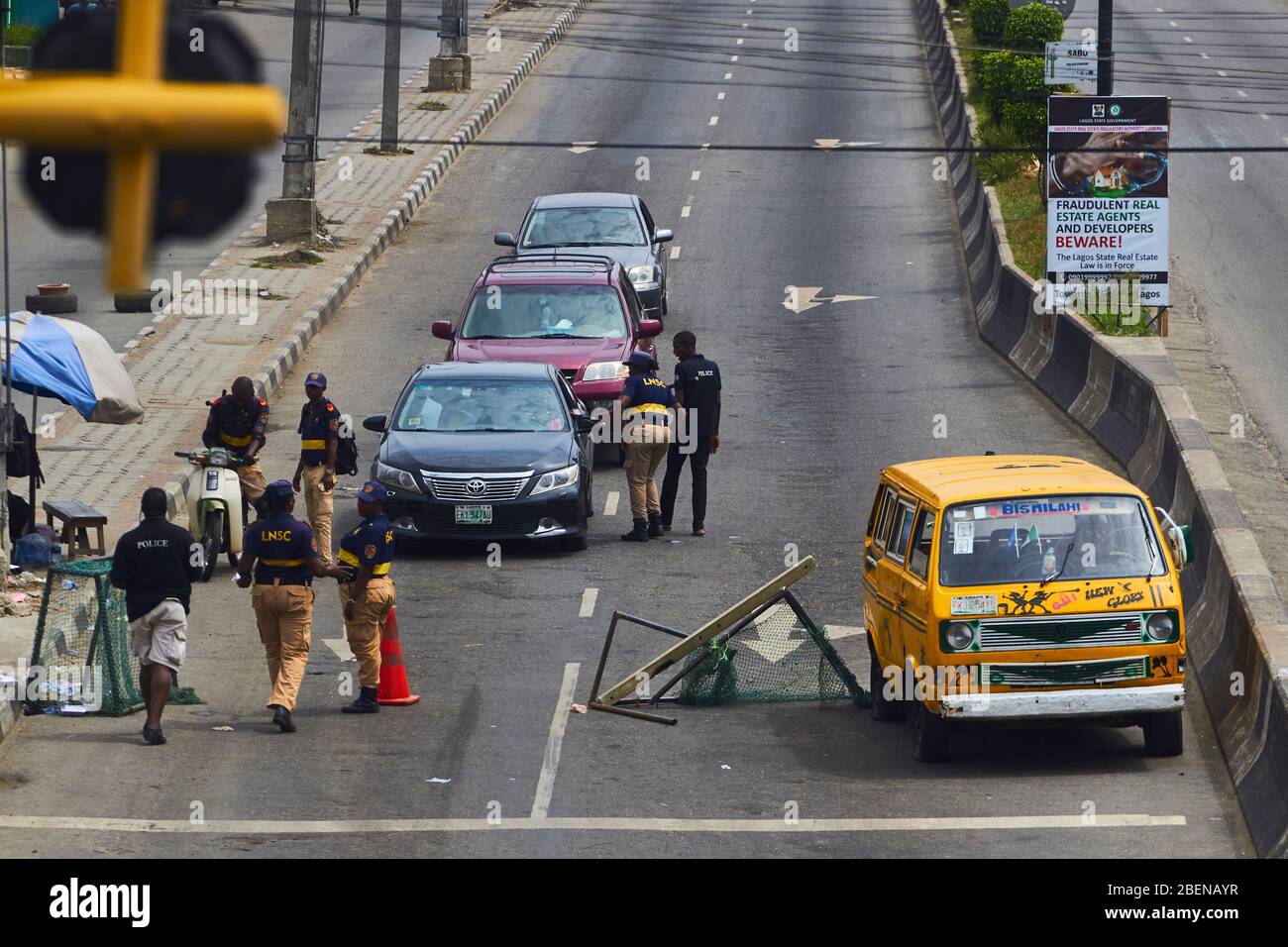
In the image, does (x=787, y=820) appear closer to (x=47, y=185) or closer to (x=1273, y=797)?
(x=1273, y=797)

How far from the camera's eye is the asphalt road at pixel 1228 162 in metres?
26.5

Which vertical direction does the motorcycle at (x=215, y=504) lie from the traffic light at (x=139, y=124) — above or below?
below

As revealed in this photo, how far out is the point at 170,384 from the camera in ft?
78.8

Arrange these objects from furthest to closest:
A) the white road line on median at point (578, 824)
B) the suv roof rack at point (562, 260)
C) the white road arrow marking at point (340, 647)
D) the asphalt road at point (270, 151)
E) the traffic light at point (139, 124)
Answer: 1. the asphalt road at point (270, 151)
2. the suv roof rack at point (562, 260)
3. the white road arrow marking at point (340, 647)
4. the white road line on median at point (578, 824)
5. the traffic light at point (139, 124)

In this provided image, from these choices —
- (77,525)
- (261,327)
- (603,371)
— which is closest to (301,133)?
(261,327)

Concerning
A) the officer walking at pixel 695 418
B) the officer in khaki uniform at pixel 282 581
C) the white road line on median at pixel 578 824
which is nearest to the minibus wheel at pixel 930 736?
the white road line on median at pixel 578 824

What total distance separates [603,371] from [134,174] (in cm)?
1974

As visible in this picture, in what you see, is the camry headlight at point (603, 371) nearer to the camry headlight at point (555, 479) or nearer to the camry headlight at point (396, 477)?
the camry headlight at point (555, 479)

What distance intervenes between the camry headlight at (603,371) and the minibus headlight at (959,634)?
9.93 m

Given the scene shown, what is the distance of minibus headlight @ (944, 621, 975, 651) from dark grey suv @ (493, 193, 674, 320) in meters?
15.7

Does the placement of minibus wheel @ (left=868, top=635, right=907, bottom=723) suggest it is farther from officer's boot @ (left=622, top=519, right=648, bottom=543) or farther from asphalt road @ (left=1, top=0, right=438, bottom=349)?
asphalt road @ (left=1, top=0, right=438, bottom=349)

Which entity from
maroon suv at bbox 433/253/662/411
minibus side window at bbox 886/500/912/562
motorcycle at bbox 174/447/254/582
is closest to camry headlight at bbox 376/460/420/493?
motorcycle at bbox 174/447/254/582

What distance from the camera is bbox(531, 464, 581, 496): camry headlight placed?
1794 cm

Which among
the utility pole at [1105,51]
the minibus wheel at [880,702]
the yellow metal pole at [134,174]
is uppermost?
the yellow metal pole at [134,174]
